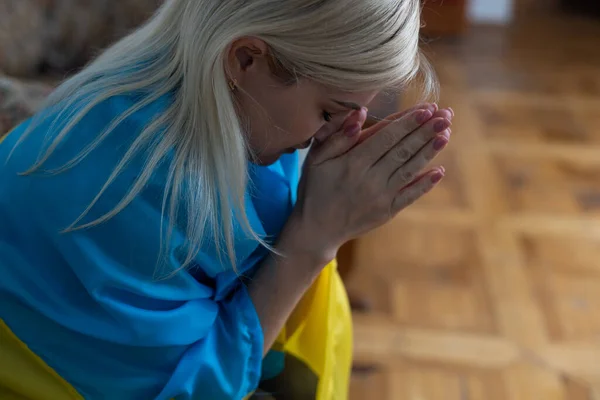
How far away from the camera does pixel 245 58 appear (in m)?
0.68

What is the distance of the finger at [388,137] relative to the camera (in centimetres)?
75

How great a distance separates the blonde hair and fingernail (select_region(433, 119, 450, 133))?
→ 2.4 inches

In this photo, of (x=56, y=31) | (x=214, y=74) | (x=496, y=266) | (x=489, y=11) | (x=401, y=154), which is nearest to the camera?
(x=214, y=74)

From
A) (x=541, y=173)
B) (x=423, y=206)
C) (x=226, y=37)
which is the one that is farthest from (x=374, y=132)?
(x=541, y=173)

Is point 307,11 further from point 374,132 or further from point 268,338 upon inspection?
point 268,338

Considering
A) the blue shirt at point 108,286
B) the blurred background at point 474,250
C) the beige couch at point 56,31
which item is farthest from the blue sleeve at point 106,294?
the beige couch at point 56,31

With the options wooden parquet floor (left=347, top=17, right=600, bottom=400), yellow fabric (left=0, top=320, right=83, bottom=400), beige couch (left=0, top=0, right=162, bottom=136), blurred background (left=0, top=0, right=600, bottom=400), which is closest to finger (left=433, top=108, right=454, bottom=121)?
blurred background (left=0, top=0, right=600, bottom=400)

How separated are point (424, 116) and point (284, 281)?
0.79 ft

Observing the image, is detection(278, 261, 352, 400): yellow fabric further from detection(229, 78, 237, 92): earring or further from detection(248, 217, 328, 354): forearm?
detection(229, 78, 237, 92): earring

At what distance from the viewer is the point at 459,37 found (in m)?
2.83

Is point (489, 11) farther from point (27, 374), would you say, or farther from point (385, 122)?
point (27, 374)

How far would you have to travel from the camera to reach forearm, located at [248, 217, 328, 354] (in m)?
0.78

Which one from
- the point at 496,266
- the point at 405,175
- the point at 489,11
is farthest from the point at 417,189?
the point at 489,11

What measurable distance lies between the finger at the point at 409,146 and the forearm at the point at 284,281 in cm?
12
